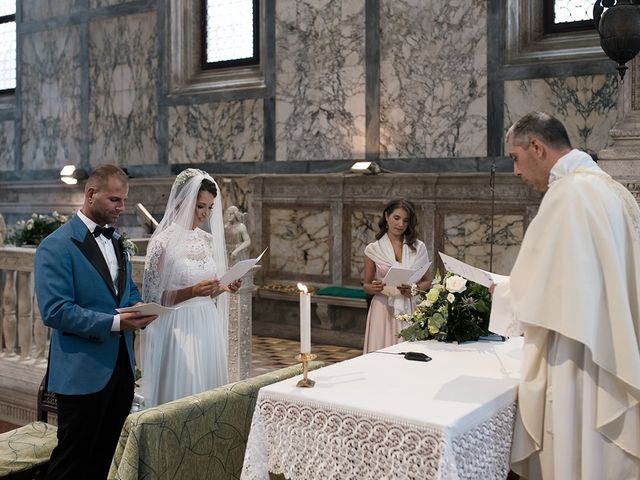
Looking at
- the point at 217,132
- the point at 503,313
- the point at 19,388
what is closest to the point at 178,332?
the point at 503,313

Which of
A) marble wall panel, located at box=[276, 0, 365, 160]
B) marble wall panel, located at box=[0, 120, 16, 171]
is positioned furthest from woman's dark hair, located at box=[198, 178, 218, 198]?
marble wall panel, located at box=[0, 120, 16, 171]

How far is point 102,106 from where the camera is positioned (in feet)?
39.9

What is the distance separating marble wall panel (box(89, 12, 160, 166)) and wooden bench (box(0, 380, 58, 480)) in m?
7.55

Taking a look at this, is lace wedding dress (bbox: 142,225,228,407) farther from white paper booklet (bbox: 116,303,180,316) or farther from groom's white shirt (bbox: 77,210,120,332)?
white paper booklet (bbox: 116,303,180,316)

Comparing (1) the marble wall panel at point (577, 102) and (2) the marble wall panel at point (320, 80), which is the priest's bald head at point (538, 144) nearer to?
(1) the marble wall panel at point (577, 102)

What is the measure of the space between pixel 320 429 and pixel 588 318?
3.40 feet

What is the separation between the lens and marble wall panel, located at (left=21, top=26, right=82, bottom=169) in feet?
41.2

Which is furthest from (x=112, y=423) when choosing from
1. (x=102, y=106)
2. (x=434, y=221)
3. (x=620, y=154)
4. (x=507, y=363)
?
(x=102, y=106)

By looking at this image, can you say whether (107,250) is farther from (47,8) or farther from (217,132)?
(47,8)

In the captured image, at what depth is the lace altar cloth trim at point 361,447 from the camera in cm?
252

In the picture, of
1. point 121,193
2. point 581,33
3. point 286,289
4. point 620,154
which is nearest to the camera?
point 121,193

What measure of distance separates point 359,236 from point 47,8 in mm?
7074

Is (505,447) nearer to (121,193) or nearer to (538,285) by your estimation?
(538,285)

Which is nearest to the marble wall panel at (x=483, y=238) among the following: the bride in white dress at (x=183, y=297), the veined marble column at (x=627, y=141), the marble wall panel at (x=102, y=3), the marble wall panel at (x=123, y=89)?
the veined marble column at (x=627, y=141)
